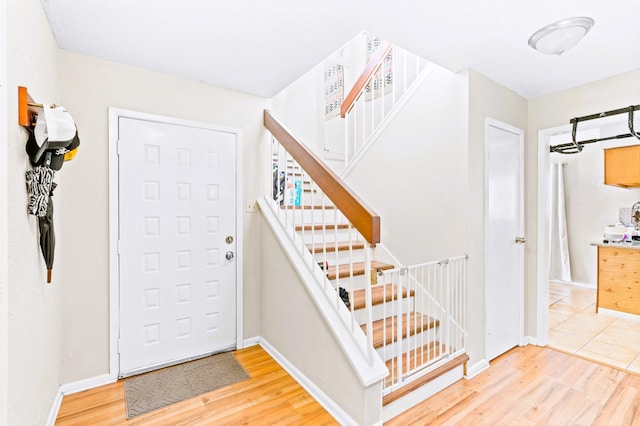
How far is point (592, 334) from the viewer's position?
316 cm

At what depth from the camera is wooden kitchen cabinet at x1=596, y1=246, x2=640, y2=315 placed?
3.56 m

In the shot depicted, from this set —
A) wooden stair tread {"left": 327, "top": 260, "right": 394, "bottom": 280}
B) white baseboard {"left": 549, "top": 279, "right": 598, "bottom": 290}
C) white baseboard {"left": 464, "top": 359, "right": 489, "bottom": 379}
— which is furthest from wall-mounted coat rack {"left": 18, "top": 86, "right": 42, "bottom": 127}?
white baseboard {"left": 549, "top": 279, "right": 598, "bottom": 290}

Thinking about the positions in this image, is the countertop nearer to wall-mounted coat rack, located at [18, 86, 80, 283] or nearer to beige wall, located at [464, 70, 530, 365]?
beige wall, located at [464, 70, 530, 365]

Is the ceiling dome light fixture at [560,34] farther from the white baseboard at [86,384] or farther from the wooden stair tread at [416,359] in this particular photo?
the white baseboard at [86,384]

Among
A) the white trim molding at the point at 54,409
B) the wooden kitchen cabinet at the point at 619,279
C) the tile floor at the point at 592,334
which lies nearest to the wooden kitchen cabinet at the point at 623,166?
the wooden kitchen cabinet at the point at 619,279

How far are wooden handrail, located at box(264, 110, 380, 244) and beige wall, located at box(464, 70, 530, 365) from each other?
1.08 meters

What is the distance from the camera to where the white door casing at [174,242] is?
2.31 metres

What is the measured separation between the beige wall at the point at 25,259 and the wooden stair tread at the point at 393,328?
180 cm

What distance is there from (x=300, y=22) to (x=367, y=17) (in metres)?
0.38

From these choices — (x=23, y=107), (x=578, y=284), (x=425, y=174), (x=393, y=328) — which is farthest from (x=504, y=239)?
(x=578, y=284)

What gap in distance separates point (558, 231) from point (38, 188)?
21.7 ft

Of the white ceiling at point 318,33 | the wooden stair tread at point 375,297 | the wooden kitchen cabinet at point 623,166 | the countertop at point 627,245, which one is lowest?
the wooden stair tread at point 375,297

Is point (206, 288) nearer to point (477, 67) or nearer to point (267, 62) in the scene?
point (267, 62)

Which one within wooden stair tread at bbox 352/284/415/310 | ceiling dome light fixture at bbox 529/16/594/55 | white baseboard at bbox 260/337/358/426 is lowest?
white baseboard at bbox 260/337/358/426
